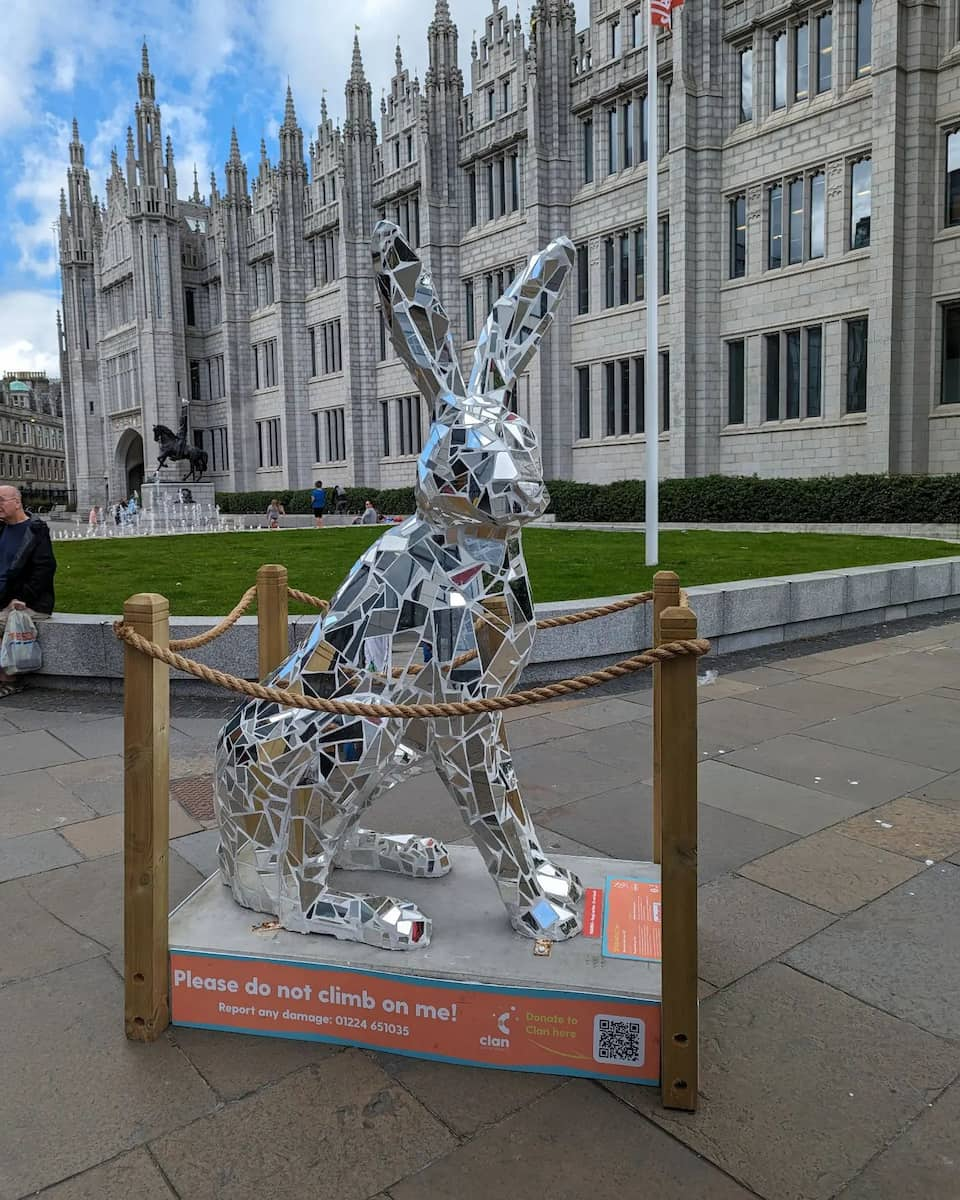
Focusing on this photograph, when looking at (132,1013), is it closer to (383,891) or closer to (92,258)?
(383,891)

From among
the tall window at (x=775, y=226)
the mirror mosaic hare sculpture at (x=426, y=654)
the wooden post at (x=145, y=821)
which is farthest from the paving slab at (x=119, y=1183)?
the tall window at (x=775, y=226)

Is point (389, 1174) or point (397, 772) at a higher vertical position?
point (397, 772)

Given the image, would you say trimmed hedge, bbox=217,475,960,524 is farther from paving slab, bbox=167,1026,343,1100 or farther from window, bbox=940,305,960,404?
paving slab, bbox=167,1026,343,1100

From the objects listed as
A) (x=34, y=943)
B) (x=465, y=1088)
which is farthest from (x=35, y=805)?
(x=465, y=1088)

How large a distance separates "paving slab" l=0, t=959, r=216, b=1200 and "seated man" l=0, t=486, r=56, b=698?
4.93 meters

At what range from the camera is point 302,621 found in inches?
279

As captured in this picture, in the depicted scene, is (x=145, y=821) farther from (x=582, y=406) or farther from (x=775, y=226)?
(x=582, y=406)

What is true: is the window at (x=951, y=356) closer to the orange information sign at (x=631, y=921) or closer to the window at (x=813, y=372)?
the window at (x=813, y=372)

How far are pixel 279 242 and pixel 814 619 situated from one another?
41174mm

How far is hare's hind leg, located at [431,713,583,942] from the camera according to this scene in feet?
9.55

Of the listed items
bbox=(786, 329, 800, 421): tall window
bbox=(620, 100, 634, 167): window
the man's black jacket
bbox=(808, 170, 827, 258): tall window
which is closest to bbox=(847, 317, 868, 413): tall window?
bbox=(786, 329, 800, 421): tall window

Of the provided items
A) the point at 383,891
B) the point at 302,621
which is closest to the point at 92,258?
the point at 302,621

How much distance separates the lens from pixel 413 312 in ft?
9.17

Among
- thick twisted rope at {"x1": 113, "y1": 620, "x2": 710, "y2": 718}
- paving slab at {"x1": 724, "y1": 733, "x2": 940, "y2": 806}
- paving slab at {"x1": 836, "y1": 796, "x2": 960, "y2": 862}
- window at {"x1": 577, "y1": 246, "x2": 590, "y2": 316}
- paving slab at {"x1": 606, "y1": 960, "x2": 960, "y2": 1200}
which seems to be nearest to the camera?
paving slab at {"x1": 606, "y1": 960, "x2": 960, "y2": 1200}
